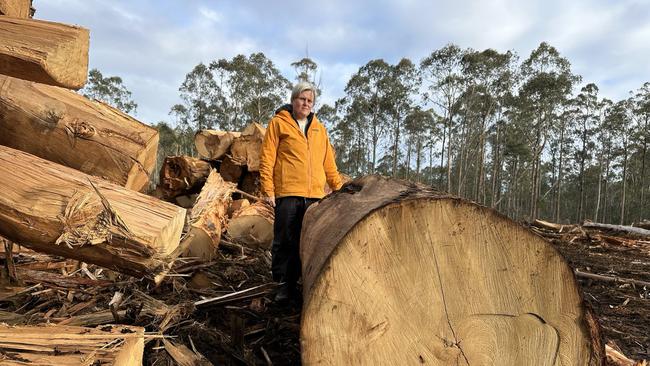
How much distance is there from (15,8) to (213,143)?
461 centimetres

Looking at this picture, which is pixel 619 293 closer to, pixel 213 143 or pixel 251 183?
pixel 251 183

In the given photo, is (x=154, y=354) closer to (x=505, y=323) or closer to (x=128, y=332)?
(x=128, y=332)

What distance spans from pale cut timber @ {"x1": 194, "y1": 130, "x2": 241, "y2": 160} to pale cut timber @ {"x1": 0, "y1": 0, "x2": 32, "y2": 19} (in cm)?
438

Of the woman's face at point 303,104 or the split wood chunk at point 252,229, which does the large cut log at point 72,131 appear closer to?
the woman's face at point 303,104

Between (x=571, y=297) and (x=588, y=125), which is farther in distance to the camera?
(x=588, y=125)

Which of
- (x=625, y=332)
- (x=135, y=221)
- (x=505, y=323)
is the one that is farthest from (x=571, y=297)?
(x=625, y=332)

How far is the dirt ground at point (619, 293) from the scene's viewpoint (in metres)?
2.83

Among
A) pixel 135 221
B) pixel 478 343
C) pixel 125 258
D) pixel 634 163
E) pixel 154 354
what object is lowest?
pixel 154 354

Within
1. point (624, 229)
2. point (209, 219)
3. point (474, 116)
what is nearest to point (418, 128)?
point (474, 116)

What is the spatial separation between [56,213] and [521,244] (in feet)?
5.23

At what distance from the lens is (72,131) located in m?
2.04

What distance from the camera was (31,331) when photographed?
1419mm

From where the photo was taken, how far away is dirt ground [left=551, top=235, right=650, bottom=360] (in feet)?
9.29

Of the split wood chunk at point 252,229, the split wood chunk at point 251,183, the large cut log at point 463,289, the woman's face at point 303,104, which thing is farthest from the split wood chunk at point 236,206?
the large cut log at point 463,289
